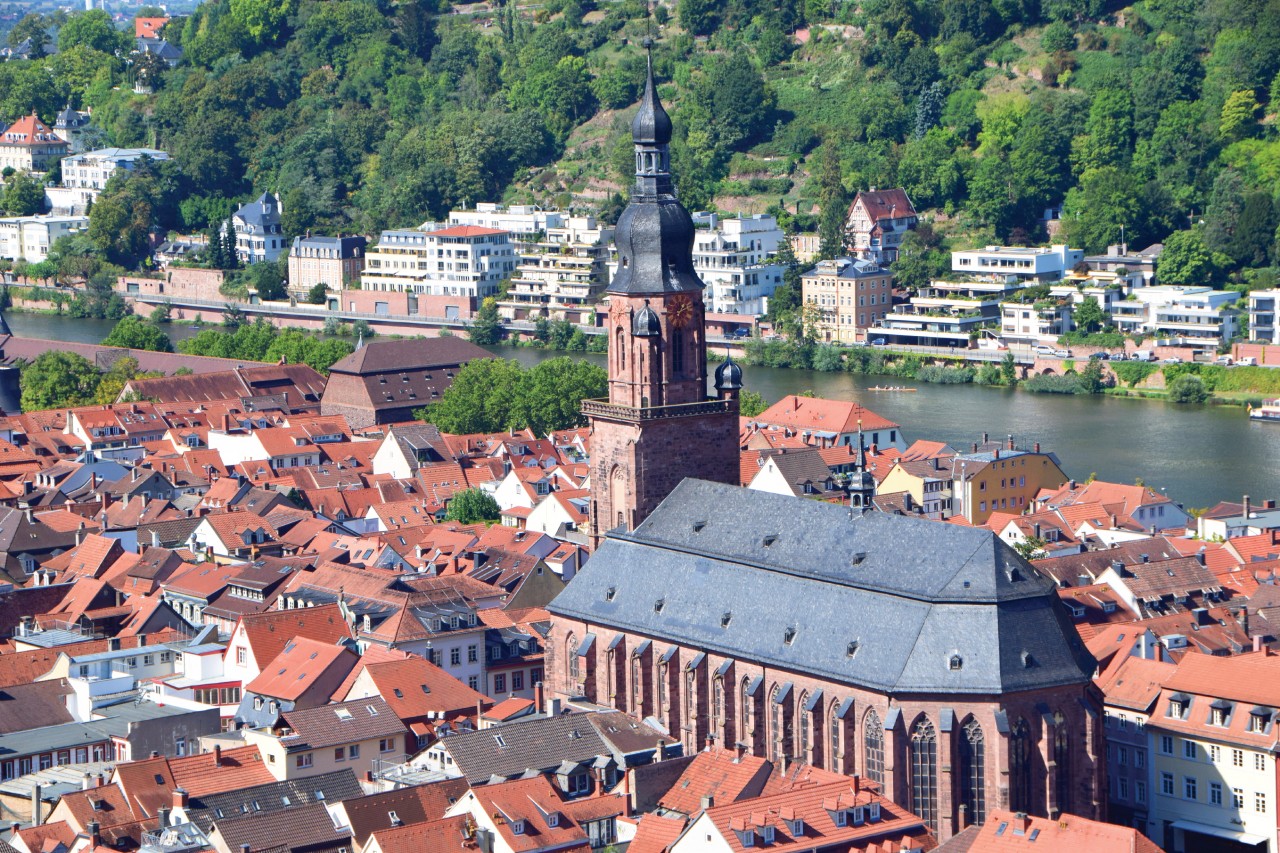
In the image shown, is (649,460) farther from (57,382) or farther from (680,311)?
(57,382)

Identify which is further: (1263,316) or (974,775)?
(1263,316)

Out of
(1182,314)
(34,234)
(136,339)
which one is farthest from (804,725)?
(34,234)

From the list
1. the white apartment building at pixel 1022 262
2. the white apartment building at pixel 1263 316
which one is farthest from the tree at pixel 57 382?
the white apartment building at pixel 1263 316

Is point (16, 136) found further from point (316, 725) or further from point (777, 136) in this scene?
point (316, 725)

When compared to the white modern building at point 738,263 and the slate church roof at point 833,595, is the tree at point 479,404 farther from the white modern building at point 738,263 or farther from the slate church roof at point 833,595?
the slate church roof at point 833,595

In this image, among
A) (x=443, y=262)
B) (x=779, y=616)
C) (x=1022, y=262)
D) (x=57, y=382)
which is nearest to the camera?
(x=779, y=616)

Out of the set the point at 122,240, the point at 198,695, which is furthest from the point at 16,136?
the point at 198,695

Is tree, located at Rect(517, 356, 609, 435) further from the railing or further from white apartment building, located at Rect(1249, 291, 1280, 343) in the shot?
the railing
